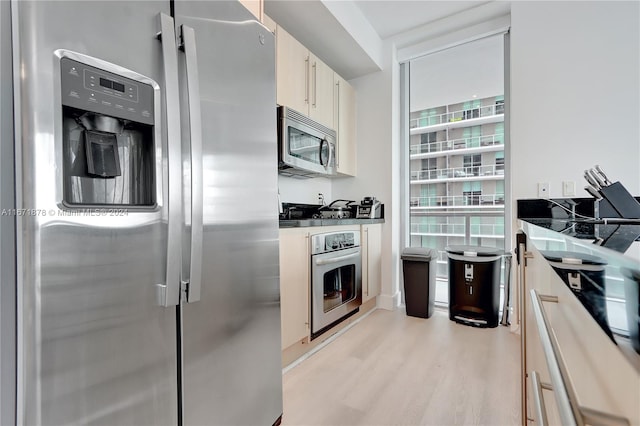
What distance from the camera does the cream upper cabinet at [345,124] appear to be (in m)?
2.77

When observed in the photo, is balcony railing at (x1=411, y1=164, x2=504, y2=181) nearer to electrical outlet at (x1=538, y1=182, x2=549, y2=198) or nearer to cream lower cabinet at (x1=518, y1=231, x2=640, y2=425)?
electrical outlet at (x1=538, y1=182, x2=549, y2=198)

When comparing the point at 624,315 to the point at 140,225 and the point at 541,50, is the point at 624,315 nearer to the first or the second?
the point at 140,225

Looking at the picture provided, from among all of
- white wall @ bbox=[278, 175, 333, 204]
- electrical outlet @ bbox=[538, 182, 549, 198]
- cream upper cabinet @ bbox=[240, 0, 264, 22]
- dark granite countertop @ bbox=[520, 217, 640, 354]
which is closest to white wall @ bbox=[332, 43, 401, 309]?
white wall @ bbox=[278, 175, 333, 204]

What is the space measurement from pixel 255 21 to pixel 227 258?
942mm

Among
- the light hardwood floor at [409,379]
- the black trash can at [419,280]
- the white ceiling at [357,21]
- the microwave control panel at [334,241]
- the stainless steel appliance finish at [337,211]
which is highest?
the white ceiling at [357,21]

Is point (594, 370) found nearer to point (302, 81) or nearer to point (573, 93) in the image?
point (302, 81)

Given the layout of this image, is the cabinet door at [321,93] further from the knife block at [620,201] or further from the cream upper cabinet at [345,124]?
the knife block at [620,201]

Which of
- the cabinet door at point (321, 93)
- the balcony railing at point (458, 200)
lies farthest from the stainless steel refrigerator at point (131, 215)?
the balcony railing at point (458, 200)

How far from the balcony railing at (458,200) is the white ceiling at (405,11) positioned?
165 cm

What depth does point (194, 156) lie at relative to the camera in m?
0.87

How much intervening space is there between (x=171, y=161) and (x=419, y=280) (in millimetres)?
2379

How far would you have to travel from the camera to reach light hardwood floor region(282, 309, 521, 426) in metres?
1.38

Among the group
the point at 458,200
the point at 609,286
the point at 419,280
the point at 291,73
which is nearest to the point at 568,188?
the point at 458,200

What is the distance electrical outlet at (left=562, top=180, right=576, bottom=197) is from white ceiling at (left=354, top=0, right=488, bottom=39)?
1.64m
